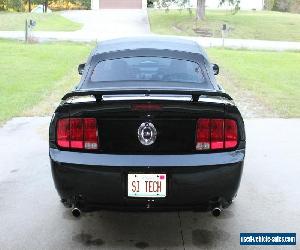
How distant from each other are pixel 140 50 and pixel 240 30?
3257cm

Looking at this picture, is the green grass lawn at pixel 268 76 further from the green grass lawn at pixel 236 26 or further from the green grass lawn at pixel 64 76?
the green grass lawn at pixel 236 26

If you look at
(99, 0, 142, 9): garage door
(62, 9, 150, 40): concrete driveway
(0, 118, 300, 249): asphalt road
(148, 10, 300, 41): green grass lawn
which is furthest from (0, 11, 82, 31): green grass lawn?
(0, 118, 300, 249): asphalt road

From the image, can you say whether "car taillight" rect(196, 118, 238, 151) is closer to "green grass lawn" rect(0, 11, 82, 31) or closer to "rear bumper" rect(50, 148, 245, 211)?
"rear bumper" rect(50, 148, 245, 211)

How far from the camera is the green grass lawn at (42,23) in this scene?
110ft

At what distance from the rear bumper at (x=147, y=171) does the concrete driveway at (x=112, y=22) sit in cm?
2586

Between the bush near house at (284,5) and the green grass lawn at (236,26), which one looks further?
the bush near house at (284,5)

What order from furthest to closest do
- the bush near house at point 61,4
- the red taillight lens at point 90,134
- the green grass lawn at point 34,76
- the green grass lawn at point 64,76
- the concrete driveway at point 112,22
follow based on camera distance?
the bush near house at point 61,4
the concrete driveway at point 112,22
the green grass lawn at point 64,76
the green grass lawn at point 34,76
the red taillight lens at point 90,134

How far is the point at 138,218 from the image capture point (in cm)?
461

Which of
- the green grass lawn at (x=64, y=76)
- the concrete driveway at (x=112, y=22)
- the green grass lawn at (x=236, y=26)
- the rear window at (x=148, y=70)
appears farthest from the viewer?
the green grass lawn at (x=236, y=26)

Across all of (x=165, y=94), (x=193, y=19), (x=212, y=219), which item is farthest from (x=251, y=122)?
(x=193, y=19)

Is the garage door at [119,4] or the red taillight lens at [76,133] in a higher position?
the garage door at [119,4]

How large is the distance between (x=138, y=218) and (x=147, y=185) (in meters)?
0.97

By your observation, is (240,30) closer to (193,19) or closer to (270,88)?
(193,19)

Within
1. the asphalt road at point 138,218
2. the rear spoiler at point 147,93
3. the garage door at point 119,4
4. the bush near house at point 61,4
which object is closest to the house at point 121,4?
the garage door at point 119,4
